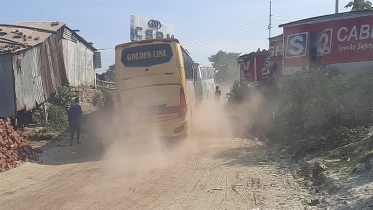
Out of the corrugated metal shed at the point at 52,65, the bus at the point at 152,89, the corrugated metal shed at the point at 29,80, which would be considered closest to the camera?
the bus at the point at 152,89

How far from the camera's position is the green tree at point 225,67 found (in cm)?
7347

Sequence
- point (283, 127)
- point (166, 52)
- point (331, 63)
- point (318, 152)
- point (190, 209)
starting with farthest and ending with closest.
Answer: point (331, 63), point (283, 127), point (166, 52), point (318, 152), point (190, 209)

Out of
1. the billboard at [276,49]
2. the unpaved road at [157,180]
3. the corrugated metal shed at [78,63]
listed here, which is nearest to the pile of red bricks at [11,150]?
the unpaved road at [157,180]

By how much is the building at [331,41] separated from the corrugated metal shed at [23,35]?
1390cm

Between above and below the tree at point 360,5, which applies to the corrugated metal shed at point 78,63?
below

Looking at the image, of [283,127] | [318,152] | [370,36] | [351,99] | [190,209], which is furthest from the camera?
[370,36]

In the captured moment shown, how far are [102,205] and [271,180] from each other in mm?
3587

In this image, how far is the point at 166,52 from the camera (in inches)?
515

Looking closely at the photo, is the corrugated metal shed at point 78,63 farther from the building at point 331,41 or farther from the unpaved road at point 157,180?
the building at point 331,41

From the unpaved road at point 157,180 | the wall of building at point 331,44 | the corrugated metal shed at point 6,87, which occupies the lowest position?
the unpaved road at point 157,180

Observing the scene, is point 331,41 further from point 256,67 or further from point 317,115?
point 256,67

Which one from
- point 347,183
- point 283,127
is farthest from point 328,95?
point 347,183

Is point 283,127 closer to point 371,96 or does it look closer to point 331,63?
point 371,96

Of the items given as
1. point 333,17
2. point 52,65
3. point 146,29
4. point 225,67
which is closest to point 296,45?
point 333,17
